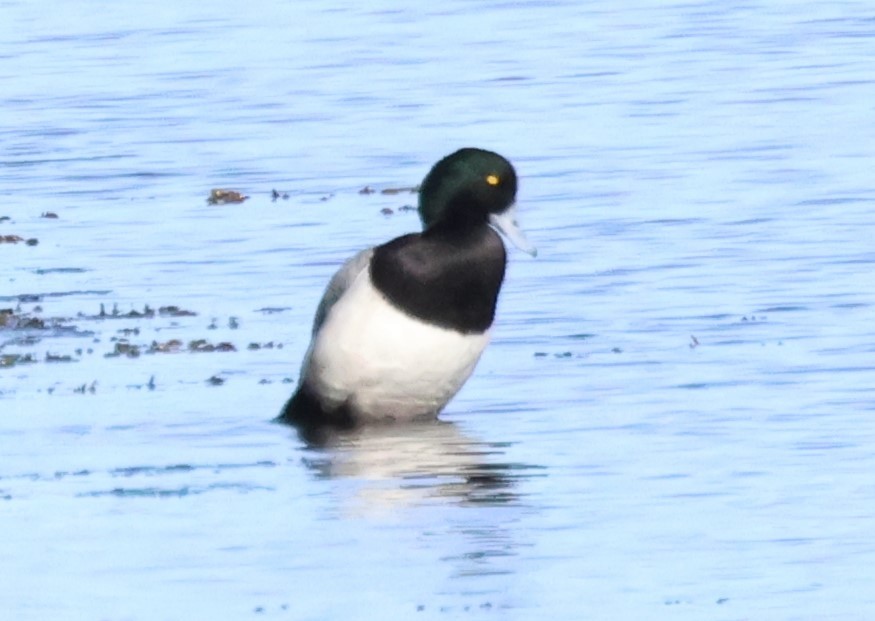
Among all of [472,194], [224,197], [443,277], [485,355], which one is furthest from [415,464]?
[224,197]

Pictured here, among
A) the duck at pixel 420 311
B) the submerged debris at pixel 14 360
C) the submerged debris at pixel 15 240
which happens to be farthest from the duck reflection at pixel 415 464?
the submerged debris at pixel 15 240

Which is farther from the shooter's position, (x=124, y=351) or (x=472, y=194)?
(x=124, y=351)

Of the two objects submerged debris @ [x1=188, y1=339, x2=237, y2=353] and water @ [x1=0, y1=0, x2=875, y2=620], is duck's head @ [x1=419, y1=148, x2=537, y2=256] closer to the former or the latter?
water @ [x1=0, y1=0, x2=875, y2=620]

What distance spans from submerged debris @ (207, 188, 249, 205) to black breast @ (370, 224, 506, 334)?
708 cm

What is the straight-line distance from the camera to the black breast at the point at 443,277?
40.1 ft

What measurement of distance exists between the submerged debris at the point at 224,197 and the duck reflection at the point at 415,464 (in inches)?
275

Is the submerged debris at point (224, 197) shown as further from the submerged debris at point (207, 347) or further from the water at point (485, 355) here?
the submerged debris at point (207, 347)

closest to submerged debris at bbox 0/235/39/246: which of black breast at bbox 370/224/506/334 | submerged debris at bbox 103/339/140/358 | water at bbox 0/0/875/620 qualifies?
water at bbox 0/0/875/620

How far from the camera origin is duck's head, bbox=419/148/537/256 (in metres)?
12.5

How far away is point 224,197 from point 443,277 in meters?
7.44

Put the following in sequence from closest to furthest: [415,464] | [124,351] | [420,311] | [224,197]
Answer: [415,464] → [420,311] → [124,351] → [224,197]

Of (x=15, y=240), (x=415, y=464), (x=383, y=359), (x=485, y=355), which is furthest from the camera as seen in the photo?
(x=15, y=240)

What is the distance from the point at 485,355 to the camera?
1397 cm

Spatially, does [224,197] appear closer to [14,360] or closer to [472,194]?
[14,360]
